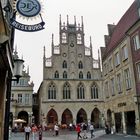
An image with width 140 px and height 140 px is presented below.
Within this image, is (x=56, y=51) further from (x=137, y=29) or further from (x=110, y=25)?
(x=137, y=29)

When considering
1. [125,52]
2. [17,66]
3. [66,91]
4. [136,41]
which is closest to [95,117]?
[66,91]

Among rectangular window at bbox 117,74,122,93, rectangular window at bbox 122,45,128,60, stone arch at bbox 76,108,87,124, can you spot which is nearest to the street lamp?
rectangular window at bbox 122,45,128,60

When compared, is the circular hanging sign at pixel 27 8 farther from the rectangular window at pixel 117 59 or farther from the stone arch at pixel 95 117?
the stone arch at pixel 95 117

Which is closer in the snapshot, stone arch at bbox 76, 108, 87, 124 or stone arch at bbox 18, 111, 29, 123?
stone arch at bbox 76, 108, 87, 124

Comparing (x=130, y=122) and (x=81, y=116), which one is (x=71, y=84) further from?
(x=130, y=122)

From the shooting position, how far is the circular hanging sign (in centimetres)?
778

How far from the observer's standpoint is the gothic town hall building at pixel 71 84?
168ft

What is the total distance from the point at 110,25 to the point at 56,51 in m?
20.7

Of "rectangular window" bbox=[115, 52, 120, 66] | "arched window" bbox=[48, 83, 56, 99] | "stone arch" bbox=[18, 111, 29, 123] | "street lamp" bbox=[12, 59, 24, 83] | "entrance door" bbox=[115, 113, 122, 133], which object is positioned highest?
"rectangular window" bbox=[115, 52, 120, 66]

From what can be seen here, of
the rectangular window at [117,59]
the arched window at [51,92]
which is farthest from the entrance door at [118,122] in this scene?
the arched window at [51,92]

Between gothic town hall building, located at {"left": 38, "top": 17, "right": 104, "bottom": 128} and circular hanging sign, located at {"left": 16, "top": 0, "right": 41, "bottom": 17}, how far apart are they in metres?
43.2

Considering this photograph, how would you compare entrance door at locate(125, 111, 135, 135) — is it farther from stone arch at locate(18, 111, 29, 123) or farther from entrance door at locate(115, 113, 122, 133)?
stone arch at locate(18, 111, 29, 123)

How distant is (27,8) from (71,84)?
44.9 metres

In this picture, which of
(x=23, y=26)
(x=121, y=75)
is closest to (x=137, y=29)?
(x=121, y=75)
